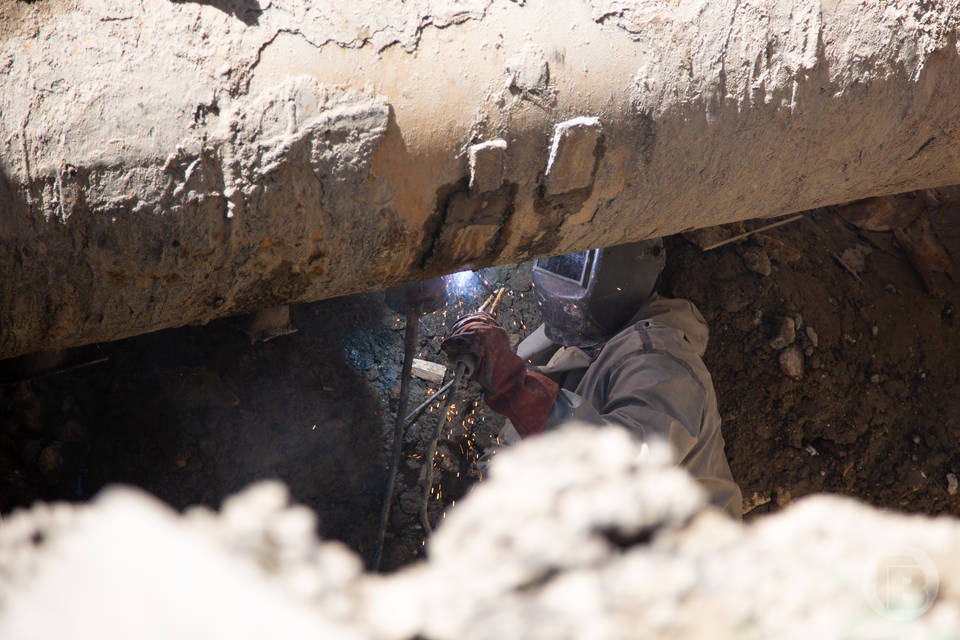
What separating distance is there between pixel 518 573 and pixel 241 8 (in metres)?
1.21

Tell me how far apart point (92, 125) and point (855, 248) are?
3.20m

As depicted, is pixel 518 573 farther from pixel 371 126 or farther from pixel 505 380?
pixel 505 380

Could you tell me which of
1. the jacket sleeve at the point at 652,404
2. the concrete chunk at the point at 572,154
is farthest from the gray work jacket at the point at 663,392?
the concrete chunk at the point at 572,154

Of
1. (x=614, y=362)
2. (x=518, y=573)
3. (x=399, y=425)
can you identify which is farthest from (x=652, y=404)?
(x=518, y=573)

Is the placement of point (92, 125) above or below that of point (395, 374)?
above

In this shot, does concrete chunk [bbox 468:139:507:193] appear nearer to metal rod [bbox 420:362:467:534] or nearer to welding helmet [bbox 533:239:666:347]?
metal rod [bbox 420:362:467:534]

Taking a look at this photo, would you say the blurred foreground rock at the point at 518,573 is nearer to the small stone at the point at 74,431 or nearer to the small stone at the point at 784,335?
the small stone at the point at 74,431

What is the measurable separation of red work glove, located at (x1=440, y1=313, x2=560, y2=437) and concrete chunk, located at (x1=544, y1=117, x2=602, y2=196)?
30.9 inches

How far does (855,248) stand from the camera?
10.2ft

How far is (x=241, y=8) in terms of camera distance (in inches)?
49.1

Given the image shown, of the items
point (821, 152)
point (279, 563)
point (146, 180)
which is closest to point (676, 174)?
point (821, 152)

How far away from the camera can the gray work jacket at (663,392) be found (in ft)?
6.60

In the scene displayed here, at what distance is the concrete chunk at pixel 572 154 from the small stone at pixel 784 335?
5.62 feet

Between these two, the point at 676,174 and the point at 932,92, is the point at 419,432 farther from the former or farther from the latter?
the point at 932,92
